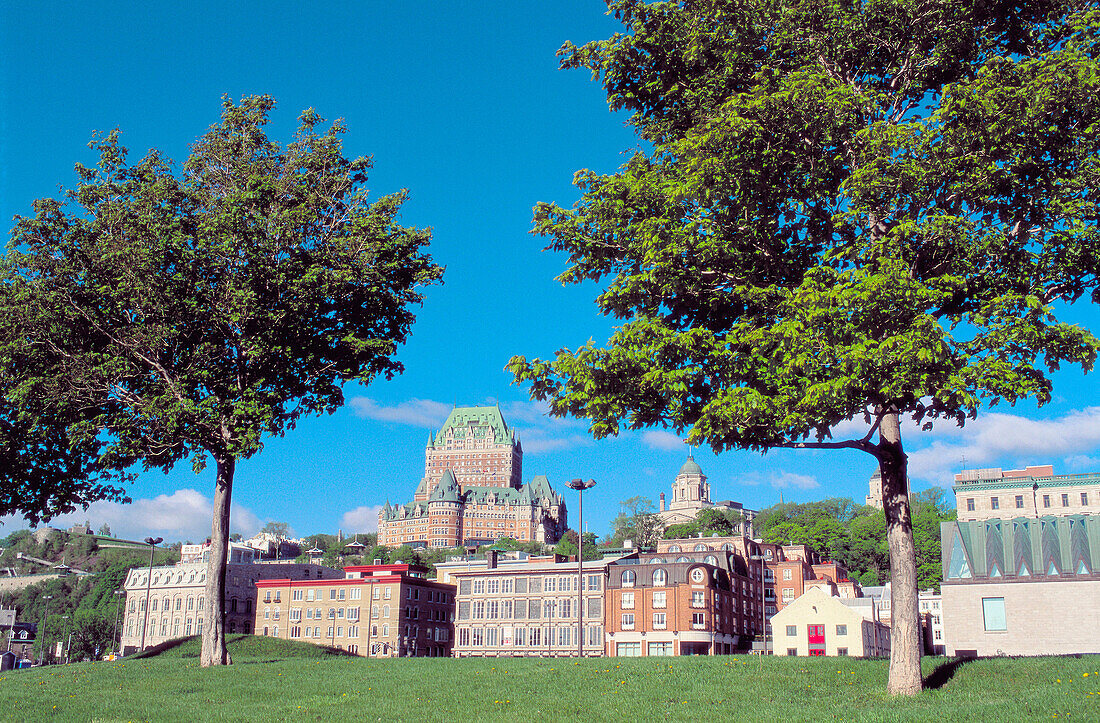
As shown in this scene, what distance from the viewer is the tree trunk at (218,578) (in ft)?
81.4

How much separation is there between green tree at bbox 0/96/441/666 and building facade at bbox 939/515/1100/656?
26594 millimetres

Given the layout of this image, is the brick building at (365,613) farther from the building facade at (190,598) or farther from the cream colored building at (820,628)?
the cream colored building at (820,628)

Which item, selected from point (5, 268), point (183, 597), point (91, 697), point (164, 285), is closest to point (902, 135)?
point (91, 697)

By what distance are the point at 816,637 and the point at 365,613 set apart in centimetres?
4890

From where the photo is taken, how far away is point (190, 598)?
120 metres

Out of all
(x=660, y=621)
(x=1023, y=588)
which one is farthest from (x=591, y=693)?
(x=660, y=621)

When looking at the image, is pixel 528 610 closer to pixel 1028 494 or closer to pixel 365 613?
pixel 365 613

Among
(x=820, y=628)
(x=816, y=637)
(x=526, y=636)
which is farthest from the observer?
(x=526, y=636)

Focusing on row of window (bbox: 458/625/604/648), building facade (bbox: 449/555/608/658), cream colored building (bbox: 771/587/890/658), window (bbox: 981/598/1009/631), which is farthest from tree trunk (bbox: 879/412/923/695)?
row of window (bbox: 458/625/604/648)

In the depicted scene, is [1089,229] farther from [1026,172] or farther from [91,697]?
[91,697]

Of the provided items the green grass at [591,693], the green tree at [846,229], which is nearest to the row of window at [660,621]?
the green grass at [591,693]

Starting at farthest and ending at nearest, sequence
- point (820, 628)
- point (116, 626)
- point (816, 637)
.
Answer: point (116, 626) < point (820, 628) < point (816, 637)

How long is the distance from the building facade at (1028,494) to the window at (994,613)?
8977 centimetres

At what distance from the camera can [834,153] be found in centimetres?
1542
